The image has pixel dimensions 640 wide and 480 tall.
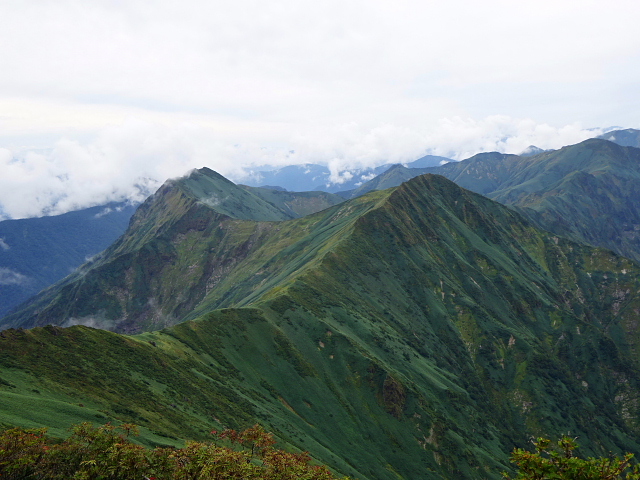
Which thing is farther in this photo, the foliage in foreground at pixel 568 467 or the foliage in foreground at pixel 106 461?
the foliage in foreground at pixel 106 461

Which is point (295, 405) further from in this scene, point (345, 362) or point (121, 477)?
point (121, 477)

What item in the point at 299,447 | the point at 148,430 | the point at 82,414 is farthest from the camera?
the point at 299,447

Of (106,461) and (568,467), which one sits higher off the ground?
(106,461)

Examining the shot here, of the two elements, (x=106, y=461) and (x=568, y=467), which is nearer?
(x=568, y=467)

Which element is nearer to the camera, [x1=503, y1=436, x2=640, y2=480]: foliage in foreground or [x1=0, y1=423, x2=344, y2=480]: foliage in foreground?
[x1=503, y1=436, x2=640, y2=480]: foliage in foreground

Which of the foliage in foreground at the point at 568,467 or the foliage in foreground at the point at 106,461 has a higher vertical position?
the foliage in foreground at the point at 106,461

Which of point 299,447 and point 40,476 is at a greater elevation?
point 40,476

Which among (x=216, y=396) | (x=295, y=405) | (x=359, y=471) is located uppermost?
(x=216, y=396)

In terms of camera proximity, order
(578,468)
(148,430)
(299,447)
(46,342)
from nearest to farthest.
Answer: (578,468), (148,430), (46,342), (299,447)

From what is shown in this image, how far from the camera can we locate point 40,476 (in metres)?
52.3

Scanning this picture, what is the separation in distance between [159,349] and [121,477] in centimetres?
8798

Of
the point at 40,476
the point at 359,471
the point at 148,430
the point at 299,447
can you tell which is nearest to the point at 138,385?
the point at 148,430

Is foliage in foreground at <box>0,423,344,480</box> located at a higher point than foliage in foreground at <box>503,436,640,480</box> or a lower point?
higher

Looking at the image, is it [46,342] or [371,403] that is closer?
[46,342]
